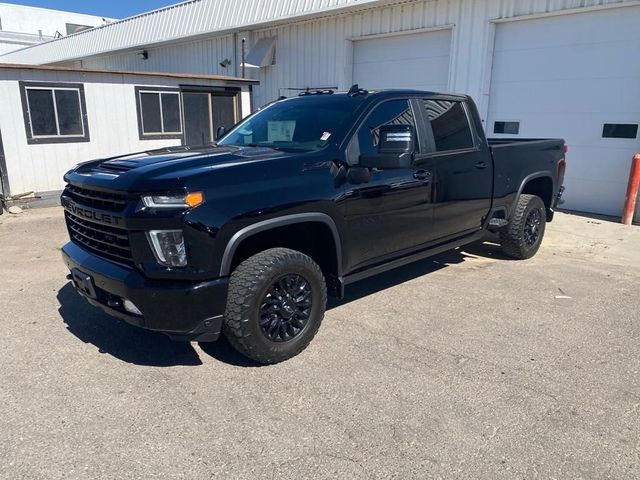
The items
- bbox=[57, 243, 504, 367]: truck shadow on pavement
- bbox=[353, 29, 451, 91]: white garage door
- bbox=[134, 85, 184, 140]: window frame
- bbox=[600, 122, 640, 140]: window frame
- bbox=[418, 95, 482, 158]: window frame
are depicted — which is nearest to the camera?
bbox=[57, 243, 504, 367]: truck shadow on pavement

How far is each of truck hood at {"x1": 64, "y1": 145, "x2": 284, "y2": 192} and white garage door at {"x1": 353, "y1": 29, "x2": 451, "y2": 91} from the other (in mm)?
8054

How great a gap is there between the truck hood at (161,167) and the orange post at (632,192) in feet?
22.6

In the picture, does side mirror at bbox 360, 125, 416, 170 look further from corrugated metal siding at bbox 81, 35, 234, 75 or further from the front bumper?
corrugated metal siding at bbox 81, 35, 234, 75

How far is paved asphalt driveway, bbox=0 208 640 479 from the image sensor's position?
8.57 feet

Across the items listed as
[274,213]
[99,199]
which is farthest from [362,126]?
[99,199]

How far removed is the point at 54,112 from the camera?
9.90 m

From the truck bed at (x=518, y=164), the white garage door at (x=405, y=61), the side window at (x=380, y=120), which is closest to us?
the side window at (x=380, y=120)

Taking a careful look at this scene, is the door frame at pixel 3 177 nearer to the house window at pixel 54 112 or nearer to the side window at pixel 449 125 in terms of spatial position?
the house window at pixel 54 112

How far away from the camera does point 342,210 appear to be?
12.4ft

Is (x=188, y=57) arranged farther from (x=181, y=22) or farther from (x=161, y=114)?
(x=161, y=114)

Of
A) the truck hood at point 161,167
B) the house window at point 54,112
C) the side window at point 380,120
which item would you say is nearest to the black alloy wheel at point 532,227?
the side window at point 380,120

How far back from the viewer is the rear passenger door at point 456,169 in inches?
186

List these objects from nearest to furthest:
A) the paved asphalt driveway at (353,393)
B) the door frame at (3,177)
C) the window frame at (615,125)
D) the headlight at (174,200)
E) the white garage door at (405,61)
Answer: the paved asphalt driveway at (353,393) → the headlight at (174,200) → the window frame at (615,125) → the door frame at (3,177) → the white garage door at (405,61)

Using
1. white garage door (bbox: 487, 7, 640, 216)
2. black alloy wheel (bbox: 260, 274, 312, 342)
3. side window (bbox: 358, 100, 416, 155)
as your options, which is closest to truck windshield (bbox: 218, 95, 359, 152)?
side window (bbox: 358, 100, 416, 155)
